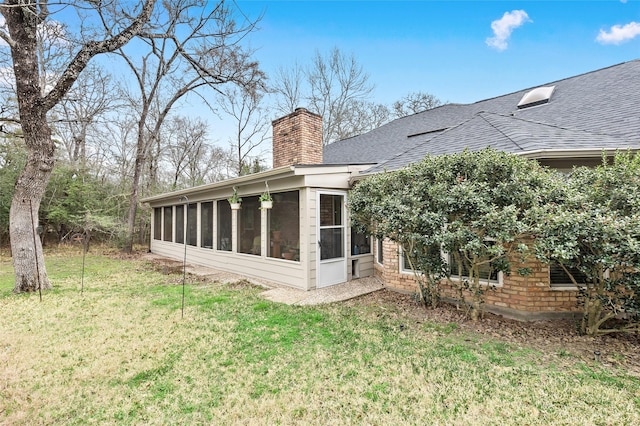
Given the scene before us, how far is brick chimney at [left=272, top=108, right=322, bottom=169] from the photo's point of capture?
768 centimetres

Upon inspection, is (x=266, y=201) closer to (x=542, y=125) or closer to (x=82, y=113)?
(x=542, y=125)

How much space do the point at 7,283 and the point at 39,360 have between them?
5.82 metres

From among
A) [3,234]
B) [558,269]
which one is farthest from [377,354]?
[3,234]

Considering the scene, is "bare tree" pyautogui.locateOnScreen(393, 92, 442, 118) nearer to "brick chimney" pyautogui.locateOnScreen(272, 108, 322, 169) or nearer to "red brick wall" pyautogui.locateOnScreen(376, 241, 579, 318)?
"brick chimney" pyautogui.locateOnScreen(272, 108, 322, 169)

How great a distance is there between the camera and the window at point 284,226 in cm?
644

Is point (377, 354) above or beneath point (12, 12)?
beneath

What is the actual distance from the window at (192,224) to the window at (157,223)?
368 cm

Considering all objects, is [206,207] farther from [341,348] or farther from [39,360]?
[341,348]

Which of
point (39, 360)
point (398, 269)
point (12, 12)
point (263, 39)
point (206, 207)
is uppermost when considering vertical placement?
point (263, 39)

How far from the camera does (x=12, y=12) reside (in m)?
5.76

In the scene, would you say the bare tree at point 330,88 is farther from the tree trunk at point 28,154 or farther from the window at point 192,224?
the tree trunk at point 28,154

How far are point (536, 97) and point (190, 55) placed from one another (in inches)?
365

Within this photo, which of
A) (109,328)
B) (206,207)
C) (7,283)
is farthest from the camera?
(206,207)

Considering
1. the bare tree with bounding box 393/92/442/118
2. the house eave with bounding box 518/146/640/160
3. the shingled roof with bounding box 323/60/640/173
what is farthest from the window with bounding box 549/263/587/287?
the bare tree with bounding box 393/92/442/118
